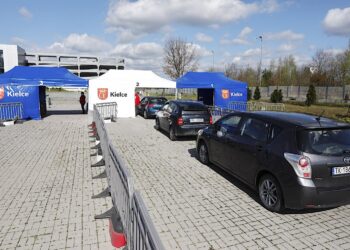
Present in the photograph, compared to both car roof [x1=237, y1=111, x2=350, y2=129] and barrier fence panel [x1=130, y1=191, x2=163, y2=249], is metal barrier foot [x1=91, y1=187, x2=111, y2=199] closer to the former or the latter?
barrier fence panel [x1=130, y1=191, x2=163, y2=249]

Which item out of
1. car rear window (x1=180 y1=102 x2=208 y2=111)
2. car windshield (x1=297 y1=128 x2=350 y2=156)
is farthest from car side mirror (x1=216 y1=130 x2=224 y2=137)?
car rear window (x1=180 y1=102 x2=208 y2=111)

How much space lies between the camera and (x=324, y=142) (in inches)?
167

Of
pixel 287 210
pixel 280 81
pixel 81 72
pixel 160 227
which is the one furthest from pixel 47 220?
pixel 81 72

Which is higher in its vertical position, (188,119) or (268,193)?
(188,119)

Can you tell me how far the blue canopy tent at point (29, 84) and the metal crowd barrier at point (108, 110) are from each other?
6.38ft

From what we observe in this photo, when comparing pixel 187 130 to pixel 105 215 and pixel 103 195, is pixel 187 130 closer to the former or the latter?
pixel 103 195

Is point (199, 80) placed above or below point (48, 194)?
above

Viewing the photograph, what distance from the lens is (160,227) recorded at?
4070 mm

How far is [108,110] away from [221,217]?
13.9 metres

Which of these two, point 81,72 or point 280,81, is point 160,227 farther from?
point 81,72

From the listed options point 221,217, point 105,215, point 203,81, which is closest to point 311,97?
point 203,81

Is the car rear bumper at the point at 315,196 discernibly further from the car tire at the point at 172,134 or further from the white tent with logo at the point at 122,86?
the white tent with logo at the point at 122,86

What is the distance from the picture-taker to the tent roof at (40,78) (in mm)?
16062

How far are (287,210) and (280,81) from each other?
65747 millimetres
